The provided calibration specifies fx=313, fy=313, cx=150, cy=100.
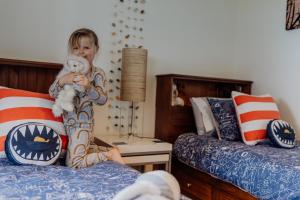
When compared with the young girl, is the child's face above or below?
above

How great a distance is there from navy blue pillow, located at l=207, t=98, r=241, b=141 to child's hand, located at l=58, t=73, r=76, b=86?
134 cm

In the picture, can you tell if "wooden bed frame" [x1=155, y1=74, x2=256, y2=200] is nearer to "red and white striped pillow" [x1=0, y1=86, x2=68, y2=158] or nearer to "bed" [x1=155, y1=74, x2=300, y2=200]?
"bed" [x1=155, y1=74, x2=300, y2=200]

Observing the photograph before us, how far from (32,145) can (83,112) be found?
1.27 feet

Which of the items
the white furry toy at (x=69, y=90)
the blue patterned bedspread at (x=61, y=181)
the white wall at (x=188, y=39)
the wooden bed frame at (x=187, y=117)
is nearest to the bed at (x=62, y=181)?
the blue patterned bedspread at (x=61, y=181)

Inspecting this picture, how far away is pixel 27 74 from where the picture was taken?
7.55 feet

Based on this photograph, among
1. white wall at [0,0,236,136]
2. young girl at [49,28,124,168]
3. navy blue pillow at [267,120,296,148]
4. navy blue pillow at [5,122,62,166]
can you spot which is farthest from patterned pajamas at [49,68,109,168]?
navy blue pillow at [267,120,296,148]

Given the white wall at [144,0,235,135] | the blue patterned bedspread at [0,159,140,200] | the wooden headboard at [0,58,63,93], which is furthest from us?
the white wall at [144,0,235,135]

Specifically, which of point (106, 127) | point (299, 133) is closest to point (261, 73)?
point (299, 133)

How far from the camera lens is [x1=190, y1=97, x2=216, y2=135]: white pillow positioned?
9.00 feet

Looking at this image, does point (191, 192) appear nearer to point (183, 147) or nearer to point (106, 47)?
point (183, 147)

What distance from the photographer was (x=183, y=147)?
106 inches

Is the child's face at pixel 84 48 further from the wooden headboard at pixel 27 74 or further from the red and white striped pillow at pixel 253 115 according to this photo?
the red and white striped pillow at pixel 253 115

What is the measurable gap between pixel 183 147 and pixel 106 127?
0.70 metres

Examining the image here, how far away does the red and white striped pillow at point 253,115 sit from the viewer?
2.46 meters
